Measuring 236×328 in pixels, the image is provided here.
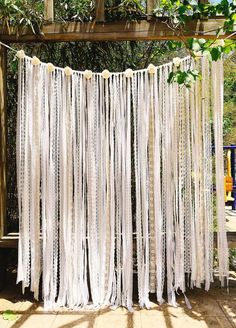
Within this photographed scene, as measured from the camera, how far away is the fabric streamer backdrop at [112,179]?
2717 millimetres

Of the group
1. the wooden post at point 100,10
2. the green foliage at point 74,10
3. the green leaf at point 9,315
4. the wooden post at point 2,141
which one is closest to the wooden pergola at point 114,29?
the wooden post at point 100,10

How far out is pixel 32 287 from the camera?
2.72 m

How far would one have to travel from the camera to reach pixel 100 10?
108 inches

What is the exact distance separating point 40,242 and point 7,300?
1.74ft

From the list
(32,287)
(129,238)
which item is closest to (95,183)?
(129,238)

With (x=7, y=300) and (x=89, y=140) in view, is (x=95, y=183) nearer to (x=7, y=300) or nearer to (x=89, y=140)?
(x=89, y=140)

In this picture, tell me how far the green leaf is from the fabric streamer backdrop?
0.72 ft

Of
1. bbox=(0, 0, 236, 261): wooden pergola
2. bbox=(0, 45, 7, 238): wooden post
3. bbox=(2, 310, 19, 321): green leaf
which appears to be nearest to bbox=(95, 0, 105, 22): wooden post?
bbox=(0, 0, 236, 261): wooden pergola

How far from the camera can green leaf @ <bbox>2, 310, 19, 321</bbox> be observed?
2580mm

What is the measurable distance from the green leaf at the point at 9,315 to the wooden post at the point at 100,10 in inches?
85.7

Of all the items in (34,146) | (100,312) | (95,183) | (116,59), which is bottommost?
(100,312)

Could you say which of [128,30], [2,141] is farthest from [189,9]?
[2,141]

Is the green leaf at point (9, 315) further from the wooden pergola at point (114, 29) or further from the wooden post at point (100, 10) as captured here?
the wooden post at point (100, 10)

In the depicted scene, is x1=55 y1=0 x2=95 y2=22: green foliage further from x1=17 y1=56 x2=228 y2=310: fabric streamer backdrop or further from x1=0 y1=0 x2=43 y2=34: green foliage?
x1=17 y1=56 x2=228 y2=310: fabric streamer backdrop
